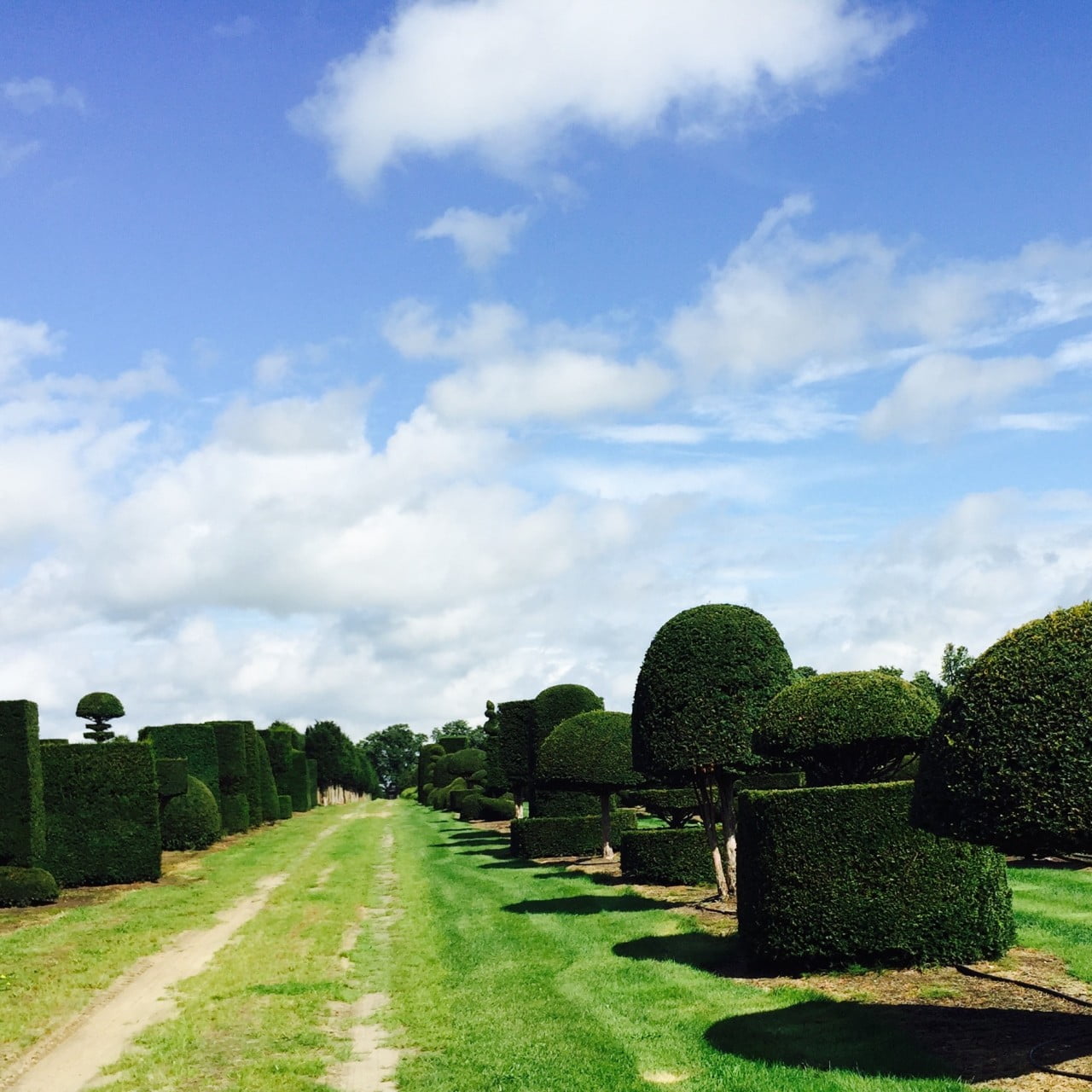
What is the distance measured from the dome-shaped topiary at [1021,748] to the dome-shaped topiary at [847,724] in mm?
5281

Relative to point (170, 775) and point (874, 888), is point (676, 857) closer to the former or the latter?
point (874, 888)

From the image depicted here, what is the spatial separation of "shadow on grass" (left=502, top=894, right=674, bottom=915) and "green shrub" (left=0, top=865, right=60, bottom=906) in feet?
35.0

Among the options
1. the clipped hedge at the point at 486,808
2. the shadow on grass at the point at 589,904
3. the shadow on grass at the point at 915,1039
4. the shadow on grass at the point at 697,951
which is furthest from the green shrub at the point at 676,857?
the clipped hedge at the point at 486,808

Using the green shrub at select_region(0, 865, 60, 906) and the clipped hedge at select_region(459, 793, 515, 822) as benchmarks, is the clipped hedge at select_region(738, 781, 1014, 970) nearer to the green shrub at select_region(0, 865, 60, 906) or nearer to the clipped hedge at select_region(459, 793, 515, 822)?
the green shrub at select_region(0, 865, 60, 906)

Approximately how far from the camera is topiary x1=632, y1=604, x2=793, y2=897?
17.8 meters

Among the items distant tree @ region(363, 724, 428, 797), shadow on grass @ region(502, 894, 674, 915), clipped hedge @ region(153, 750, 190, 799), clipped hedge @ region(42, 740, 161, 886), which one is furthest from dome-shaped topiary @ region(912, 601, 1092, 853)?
distant tree @ region(363, 724, 428, 797)

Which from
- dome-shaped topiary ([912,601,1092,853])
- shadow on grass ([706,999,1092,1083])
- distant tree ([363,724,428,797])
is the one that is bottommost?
distant tree ([363,724,428,797])

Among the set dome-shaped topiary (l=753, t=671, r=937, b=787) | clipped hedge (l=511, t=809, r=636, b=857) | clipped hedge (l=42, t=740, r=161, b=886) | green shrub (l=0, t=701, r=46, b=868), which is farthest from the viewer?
clipped hedge (l=511, t=809, r=636, b=857)

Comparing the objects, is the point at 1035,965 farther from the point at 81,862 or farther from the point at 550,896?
the point at 81,862

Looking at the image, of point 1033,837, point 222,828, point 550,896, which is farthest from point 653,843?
point 222,828

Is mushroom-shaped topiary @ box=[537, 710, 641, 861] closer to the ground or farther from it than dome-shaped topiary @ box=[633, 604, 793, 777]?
closer to the ground

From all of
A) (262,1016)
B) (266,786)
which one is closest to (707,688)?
(262,1016)

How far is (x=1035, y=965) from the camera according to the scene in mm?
11930

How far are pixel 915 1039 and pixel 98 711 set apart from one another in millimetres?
35992
